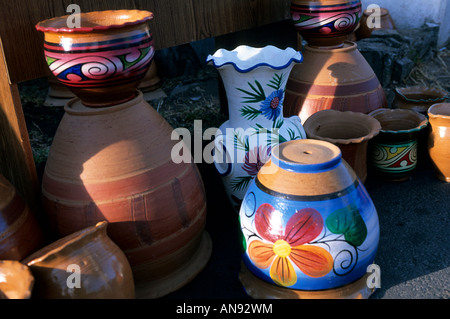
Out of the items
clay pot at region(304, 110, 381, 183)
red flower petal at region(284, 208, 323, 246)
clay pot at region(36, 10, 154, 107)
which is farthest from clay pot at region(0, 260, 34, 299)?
clay pot at region(304, 110, 381, 183)

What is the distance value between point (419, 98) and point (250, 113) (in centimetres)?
177

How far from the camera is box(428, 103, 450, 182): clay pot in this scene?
321 centimetres

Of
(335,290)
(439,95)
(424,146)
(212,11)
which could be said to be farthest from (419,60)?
(335,290)

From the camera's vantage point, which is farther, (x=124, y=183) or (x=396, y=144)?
(x=396, y=144)

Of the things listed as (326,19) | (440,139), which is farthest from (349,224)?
(326,19)

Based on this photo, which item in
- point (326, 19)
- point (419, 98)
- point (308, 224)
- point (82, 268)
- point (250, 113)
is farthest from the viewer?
point (419, 98)

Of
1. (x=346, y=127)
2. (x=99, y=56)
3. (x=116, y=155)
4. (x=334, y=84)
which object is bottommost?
(x=346, y=127)

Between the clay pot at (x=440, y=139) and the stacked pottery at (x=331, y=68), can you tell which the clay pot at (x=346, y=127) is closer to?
the stacked pottery at (x=331, y=68)

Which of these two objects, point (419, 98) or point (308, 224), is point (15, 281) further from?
point (419, 98)

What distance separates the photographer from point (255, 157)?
2.76 meters

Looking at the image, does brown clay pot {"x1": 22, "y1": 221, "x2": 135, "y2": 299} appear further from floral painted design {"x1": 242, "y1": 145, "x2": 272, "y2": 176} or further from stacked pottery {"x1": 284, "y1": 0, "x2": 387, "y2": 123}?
stacked pottery {"x1": 284, "y1": 0, "x2": 387, "y2": 123}

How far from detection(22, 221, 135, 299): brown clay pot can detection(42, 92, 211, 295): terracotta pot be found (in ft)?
0.58

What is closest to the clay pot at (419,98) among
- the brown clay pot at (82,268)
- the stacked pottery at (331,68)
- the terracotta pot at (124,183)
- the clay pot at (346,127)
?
the stacked pottery at (331,68)

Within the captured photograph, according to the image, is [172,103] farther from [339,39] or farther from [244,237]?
[244,237]
